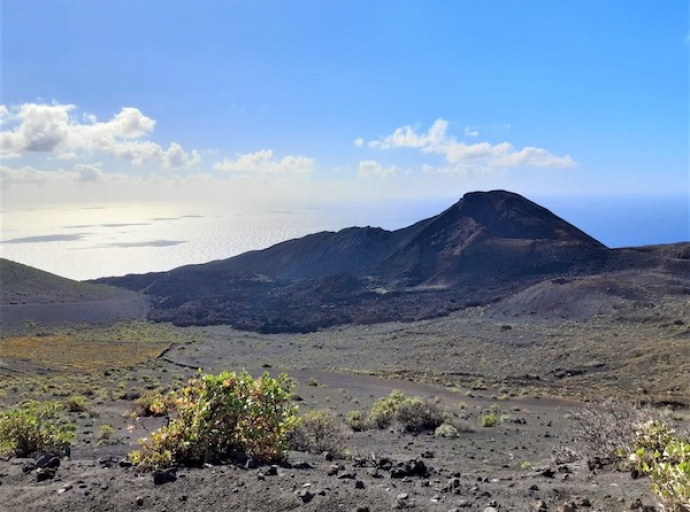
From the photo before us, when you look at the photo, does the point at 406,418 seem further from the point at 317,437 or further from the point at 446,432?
the point at 317,437

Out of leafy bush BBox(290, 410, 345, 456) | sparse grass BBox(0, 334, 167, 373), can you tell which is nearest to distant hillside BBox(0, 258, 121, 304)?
sparse grass BBox(0, 334, 167, 373)

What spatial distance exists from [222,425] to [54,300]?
55081 mm

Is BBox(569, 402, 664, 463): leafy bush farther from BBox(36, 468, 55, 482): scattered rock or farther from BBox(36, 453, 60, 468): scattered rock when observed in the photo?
BBox(36, 453, 60, 468): scattered rock

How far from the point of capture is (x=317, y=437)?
7.69m

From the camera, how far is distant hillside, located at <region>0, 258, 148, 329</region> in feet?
156

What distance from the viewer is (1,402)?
566 inches

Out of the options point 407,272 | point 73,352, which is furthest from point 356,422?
point 407,272

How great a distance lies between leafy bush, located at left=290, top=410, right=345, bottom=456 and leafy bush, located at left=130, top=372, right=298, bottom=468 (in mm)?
1294

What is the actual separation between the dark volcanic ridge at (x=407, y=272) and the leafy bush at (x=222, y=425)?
3622cm

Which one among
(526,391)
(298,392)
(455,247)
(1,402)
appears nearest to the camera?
(1,402)

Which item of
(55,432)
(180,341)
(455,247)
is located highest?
(455,247)

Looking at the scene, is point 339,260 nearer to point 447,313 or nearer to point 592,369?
point 447,313

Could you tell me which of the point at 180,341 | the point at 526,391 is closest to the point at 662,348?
the point at 526,391

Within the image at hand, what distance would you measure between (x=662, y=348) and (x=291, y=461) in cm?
2341
